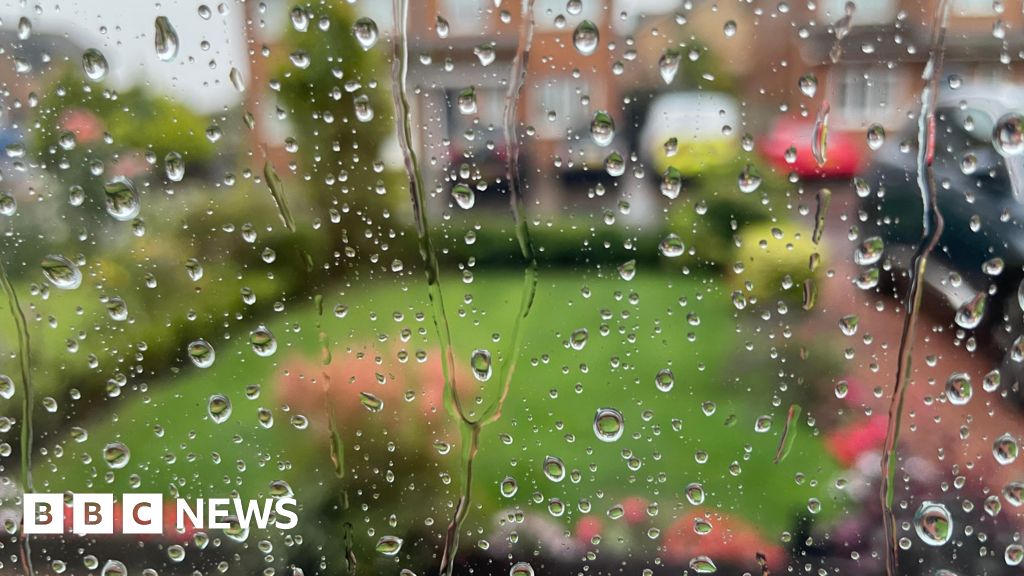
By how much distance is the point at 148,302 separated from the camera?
3.27ft

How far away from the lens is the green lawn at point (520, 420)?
3.27 ft

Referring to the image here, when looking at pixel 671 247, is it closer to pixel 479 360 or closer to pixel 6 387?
pixel 479 360

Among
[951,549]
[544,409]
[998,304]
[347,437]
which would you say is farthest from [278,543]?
[998,304]

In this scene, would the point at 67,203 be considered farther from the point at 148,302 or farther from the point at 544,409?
the point at 544,409

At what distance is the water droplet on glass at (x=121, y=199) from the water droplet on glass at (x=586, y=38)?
64 cm

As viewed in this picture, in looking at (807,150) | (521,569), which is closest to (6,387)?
(521,569)

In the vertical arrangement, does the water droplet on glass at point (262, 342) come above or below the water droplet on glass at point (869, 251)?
below

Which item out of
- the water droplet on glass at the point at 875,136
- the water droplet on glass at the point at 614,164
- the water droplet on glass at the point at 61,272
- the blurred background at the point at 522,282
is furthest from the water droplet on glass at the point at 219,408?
the water droplet on glass at the point at 875,136

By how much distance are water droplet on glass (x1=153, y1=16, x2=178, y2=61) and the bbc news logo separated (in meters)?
0.62

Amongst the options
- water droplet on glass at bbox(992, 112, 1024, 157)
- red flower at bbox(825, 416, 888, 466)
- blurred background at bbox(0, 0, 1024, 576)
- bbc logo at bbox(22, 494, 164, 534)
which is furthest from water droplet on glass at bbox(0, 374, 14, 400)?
water droplet on glass at bbox(992, 112, 1024, 157)

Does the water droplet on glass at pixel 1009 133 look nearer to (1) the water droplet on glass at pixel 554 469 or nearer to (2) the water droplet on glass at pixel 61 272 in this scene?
(1) the water droplet on glass at pixel 554 469

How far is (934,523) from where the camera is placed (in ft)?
3.30

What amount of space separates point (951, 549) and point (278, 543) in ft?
3.21

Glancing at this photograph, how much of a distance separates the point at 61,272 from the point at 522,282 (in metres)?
0.66
